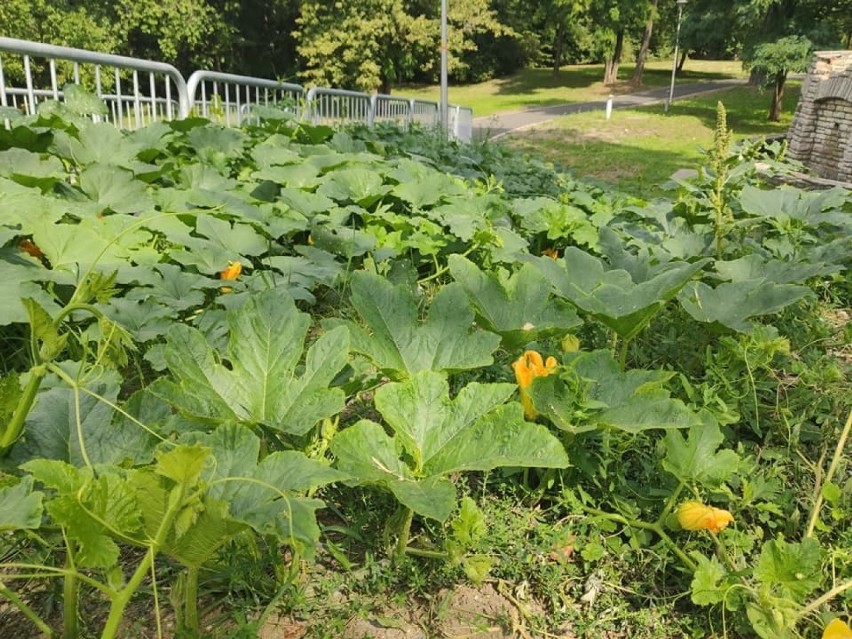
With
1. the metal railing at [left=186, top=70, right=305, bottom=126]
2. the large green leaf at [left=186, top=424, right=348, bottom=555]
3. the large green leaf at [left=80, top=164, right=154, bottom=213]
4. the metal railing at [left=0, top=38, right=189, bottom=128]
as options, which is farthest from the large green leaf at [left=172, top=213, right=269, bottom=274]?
the metal railing at [left=186, top=70, right=305, bottom=126]

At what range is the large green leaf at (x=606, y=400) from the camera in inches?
53.4

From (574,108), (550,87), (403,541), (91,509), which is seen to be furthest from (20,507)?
(550,87)

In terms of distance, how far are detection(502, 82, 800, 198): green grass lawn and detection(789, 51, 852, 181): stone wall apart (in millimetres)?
1798

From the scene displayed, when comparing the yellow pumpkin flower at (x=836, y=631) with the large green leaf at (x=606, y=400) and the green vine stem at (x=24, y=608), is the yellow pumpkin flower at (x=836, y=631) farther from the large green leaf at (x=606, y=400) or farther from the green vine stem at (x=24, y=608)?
the green vine stem at (x=24, y=608)

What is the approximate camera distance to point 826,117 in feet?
41.5

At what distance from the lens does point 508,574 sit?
1.38m

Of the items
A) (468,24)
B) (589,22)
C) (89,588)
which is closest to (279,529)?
(89,588)

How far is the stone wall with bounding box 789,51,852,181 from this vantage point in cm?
1201

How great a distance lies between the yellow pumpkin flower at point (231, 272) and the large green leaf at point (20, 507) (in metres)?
1.27

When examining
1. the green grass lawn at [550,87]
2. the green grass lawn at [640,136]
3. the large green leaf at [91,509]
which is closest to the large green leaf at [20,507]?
the large green leaf at [91,509]

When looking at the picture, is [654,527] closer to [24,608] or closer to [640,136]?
[24,608]

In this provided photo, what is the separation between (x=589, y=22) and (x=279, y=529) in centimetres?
3923

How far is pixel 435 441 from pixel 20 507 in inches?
26.8

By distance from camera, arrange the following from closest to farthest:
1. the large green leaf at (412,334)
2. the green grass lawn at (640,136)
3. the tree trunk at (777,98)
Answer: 1. the large green leaf at (412,334)
2. the green grass lawn at (640,136)
3. the tree trunk at (777,98)
